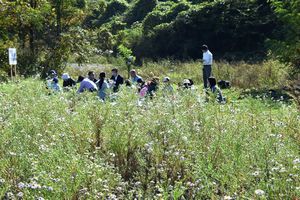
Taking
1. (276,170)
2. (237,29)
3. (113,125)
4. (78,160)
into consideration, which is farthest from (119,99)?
(237,29)

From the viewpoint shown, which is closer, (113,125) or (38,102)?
(113,125)

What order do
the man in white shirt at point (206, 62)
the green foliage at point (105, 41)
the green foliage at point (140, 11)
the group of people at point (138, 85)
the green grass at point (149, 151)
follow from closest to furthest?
the green grass at point (149, 151), the group of people at point (138, 85), the man in white shirt at point (206, 62), the green foliage at point (105, 41), the green foliage at point (140, 11)

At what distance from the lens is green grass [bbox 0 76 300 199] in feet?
13.2

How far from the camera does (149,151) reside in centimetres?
502

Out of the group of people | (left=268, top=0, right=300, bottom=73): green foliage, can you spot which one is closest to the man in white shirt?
the group of people

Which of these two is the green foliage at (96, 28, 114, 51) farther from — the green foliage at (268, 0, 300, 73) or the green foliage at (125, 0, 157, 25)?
the green foliage at (268, 0, 300, 73)

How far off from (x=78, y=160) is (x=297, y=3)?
42.0ft

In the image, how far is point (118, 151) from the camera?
5.41 metres

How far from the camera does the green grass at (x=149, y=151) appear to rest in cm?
403

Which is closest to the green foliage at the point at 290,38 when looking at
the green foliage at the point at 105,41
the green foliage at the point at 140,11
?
the green foliage at the point at 105,41

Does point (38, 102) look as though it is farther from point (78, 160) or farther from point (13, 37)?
point (13, 37)

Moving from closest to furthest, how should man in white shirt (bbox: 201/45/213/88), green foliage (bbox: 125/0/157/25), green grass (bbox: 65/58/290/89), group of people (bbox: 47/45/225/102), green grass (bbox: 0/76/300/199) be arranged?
green grass (bbox: 0/76/300/199)
group of people (bbox: 47/45/225/102)
man in white shirt (bbox: 201/45/213/88)
green grass (bbox: 65/58/290/89)
green foliage (bbox: 125/0/157/25)

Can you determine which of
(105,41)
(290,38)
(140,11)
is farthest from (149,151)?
(140,11)

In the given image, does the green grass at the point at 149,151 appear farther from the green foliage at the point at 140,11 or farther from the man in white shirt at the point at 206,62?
the green foliage at the point at 140,11
